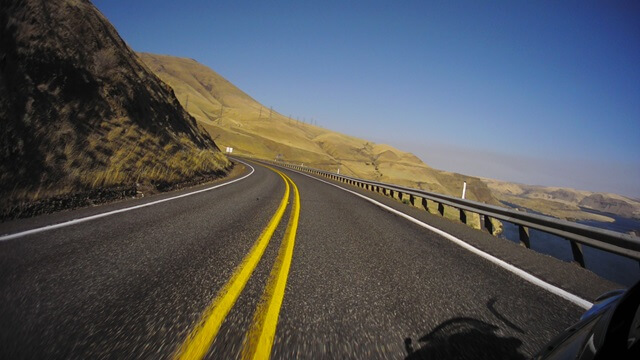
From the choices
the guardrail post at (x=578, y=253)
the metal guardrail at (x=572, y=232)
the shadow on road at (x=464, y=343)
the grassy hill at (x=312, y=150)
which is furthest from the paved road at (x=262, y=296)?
the grassy hill at (x=312, y=150)

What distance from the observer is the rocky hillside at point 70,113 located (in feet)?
20.1

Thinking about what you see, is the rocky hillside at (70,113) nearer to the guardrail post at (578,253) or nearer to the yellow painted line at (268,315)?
the yellow painted line at (268,315)

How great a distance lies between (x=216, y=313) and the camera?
223 cm

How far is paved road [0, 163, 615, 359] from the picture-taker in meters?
1.92

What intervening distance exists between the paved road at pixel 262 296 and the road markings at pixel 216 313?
0.02m

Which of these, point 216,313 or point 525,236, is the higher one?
point 525,236

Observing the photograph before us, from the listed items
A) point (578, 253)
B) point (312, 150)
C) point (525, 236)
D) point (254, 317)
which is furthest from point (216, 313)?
point (312, 150)

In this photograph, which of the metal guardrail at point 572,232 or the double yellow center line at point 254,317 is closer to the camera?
the double yellow center line at point 254,317

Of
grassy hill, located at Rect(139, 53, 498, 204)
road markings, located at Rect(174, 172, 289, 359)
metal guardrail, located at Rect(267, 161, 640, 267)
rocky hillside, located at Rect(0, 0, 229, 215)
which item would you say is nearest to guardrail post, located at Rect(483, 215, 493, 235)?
metal guardrail, located at Rect(267, 161, 640, 267)

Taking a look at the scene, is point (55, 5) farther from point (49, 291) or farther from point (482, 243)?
point (482, 243)

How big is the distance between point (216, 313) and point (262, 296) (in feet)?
1.54

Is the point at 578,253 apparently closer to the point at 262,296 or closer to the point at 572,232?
the point at 572,232

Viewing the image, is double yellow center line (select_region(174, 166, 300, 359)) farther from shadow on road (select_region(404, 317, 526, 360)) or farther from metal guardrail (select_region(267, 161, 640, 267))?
metal guardrail (select_region(267, 161, 640, 267))

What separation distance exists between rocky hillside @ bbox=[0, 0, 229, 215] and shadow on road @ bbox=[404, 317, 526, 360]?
744cm
